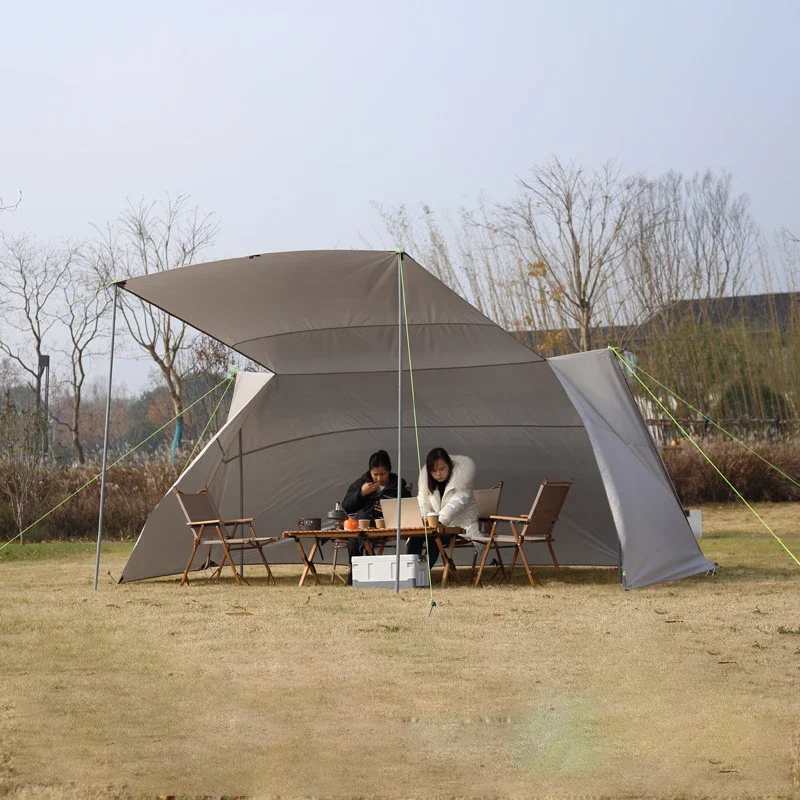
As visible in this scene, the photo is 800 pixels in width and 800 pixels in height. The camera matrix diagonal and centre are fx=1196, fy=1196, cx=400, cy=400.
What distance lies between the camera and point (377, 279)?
7.59m

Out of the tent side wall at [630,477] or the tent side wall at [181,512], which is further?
the tent side wall at [181,512]

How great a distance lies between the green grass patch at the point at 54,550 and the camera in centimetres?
1146

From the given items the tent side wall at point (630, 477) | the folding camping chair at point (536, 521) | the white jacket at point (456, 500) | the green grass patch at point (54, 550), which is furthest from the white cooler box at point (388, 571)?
the green grass patch at point (54, 550)

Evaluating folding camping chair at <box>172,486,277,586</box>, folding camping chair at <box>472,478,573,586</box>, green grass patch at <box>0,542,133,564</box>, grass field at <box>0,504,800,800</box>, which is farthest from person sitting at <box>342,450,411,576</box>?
green grass patch at <box>0,542,133,564</box>

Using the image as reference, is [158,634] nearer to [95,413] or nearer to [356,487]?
[356,487]

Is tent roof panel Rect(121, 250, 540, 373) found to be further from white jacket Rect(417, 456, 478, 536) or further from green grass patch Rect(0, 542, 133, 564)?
green grass patch Rect(0, 542, 133, 564)

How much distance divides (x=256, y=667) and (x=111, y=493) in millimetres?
10040

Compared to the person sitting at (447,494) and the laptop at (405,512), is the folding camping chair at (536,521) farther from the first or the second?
the laptop at (405,512)

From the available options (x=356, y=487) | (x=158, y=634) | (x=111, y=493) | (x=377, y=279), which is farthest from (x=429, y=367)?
(x=111, y=493)

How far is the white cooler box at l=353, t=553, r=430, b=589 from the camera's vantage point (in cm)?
775

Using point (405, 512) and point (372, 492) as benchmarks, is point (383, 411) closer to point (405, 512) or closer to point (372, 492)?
point (372, 492)

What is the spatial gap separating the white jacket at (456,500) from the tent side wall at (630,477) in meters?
0.97

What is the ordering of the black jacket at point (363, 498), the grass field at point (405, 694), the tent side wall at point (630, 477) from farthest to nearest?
the black jacket at point (363, 498), the tent side wall at point (630, 477), the grass field at point (405, 694)

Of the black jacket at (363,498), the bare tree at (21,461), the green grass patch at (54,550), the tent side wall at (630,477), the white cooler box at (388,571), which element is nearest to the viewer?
the tent side wall at (630,477)
